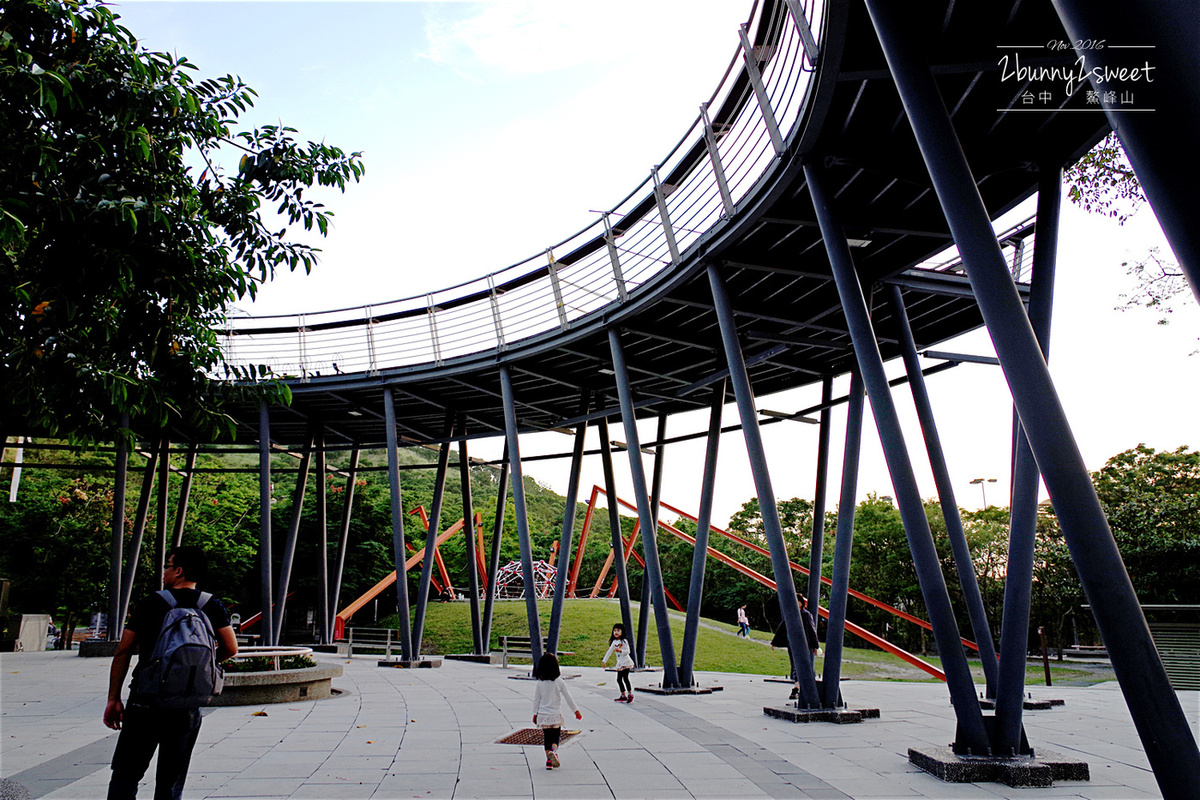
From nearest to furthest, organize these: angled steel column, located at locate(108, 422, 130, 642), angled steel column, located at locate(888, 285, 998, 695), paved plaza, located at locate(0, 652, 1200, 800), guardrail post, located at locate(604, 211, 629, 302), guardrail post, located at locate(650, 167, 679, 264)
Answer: paved plaza, located at locate(0, 652, 1200, 800) → angled steel column, located at locate(888, 285, 998, 695) → guardrail post, located at locate(650, 167, 679, 264) → guardrail post, located at locate(604, 211, 629, 302) → angled steel column, located at locate(108, 422, 130, 642)

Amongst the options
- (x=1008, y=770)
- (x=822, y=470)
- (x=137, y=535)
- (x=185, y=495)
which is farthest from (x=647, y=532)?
(x=137, y=535)

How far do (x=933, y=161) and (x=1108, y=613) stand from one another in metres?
3.15

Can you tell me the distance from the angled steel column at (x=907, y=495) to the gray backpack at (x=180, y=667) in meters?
5.95

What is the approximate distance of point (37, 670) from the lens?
17.6 metres

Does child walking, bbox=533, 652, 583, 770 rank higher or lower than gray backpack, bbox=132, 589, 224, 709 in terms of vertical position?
lower

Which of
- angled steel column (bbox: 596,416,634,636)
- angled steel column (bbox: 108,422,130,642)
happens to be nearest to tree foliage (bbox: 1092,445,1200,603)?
angled steel column (bbox: 596,416,634,636)

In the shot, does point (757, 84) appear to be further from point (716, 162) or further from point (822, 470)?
point (822, 470)

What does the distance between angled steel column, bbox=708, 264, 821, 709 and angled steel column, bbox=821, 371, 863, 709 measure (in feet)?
0.84

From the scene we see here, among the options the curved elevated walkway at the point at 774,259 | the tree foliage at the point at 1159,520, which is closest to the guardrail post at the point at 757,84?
the curved elevated walkway at the point at 774,259

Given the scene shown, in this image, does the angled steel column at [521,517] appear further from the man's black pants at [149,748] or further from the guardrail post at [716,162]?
the man's black pants at [149,748]

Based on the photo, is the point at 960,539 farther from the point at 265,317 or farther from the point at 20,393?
the point at 265,317

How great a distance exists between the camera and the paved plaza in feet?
19.6

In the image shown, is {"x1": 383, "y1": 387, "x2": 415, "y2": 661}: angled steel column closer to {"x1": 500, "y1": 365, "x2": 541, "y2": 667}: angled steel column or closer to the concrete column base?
{"x1": 500, "y1": 365, "x2": 541, "y2": 667}: angled steel column

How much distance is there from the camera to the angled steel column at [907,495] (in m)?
6.82
